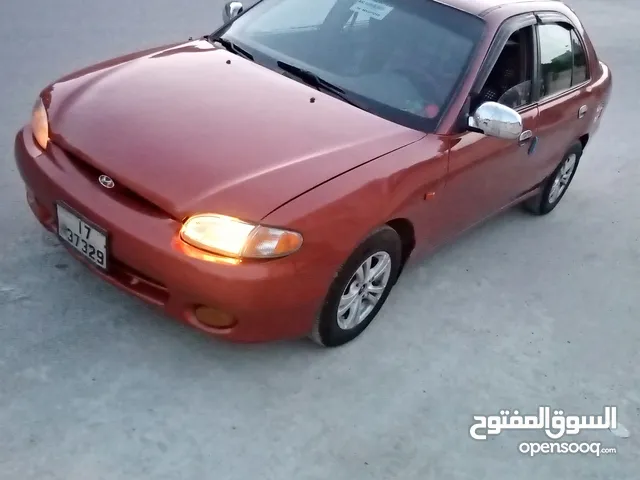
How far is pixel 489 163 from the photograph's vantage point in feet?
12.5

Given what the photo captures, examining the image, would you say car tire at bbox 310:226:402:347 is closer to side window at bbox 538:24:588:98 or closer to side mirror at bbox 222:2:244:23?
side window at bbox 538:24:588:98

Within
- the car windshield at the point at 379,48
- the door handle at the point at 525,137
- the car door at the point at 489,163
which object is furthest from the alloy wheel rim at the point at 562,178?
the car windshield at the point at 379,48

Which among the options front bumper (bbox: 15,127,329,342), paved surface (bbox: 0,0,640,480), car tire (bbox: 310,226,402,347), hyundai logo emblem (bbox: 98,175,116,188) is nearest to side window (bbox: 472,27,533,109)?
car tire (bbox: 310,226,402,347)

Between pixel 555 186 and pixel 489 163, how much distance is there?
56.5 inches

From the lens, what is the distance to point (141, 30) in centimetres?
745

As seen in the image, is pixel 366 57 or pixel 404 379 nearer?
pixel 404 379

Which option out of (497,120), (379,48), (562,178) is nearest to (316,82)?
(379,48)

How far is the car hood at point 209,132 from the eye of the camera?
282cm

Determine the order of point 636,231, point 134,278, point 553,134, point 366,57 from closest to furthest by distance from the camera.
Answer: point 134,278 < point 366,57 < point 553,134 < point 636,231

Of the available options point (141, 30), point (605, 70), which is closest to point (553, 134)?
point (605, 70)

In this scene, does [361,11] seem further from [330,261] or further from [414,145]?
[330,261]

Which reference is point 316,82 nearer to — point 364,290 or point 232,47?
point 232,47

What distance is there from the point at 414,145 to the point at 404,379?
3.51 ft

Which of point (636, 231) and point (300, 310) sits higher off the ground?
point (300, 310)
